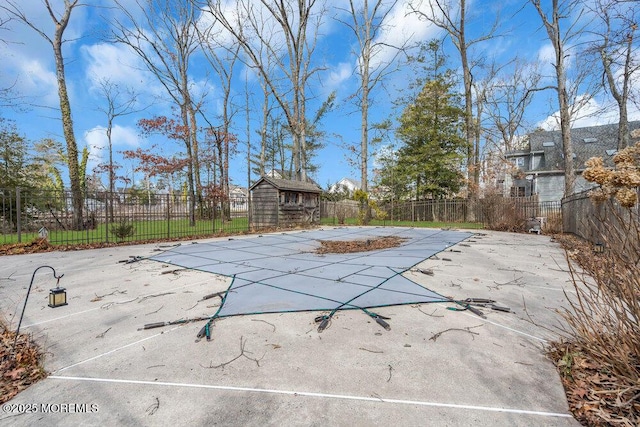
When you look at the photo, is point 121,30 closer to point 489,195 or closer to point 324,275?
point 324,275

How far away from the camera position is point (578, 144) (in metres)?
21.8

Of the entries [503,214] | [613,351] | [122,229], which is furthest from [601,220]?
[503,214]

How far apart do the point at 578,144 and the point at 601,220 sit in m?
27.8

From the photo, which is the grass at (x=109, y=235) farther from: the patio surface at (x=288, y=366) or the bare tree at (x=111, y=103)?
the bare tree at (x=111, y=103)

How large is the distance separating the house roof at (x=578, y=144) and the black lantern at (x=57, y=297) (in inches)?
1050

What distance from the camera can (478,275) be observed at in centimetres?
425

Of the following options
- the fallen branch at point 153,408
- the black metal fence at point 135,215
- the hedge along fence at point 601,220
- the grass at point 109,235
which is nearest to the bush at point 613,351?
the hedge along fence at point 601,220

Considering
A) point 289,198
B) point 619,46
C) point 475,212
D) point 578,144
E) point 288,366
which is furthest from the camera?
point 578,144

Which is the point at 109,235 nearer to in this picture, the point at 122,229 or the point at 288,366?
the point at 122,229

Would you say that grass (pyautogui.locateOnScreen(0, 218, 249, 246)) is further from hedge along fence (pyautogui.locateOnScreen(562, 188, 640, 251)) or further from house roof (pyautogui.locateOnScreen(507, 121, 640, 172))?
house roof (pyautogui.locateOnScreen(507, 121, 640, 172))

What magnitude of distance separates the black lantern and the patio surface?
3.6 inches

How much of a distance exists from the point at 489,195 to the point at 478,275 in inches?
387

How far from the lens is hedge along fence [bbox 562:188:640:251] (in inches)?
59.5

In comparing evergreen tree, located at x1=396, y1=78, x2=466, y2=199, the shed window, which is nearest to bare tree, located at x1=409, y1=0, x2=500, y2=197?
evergreen tree, located at x1=396, y1=78, x2=466, y2=199
